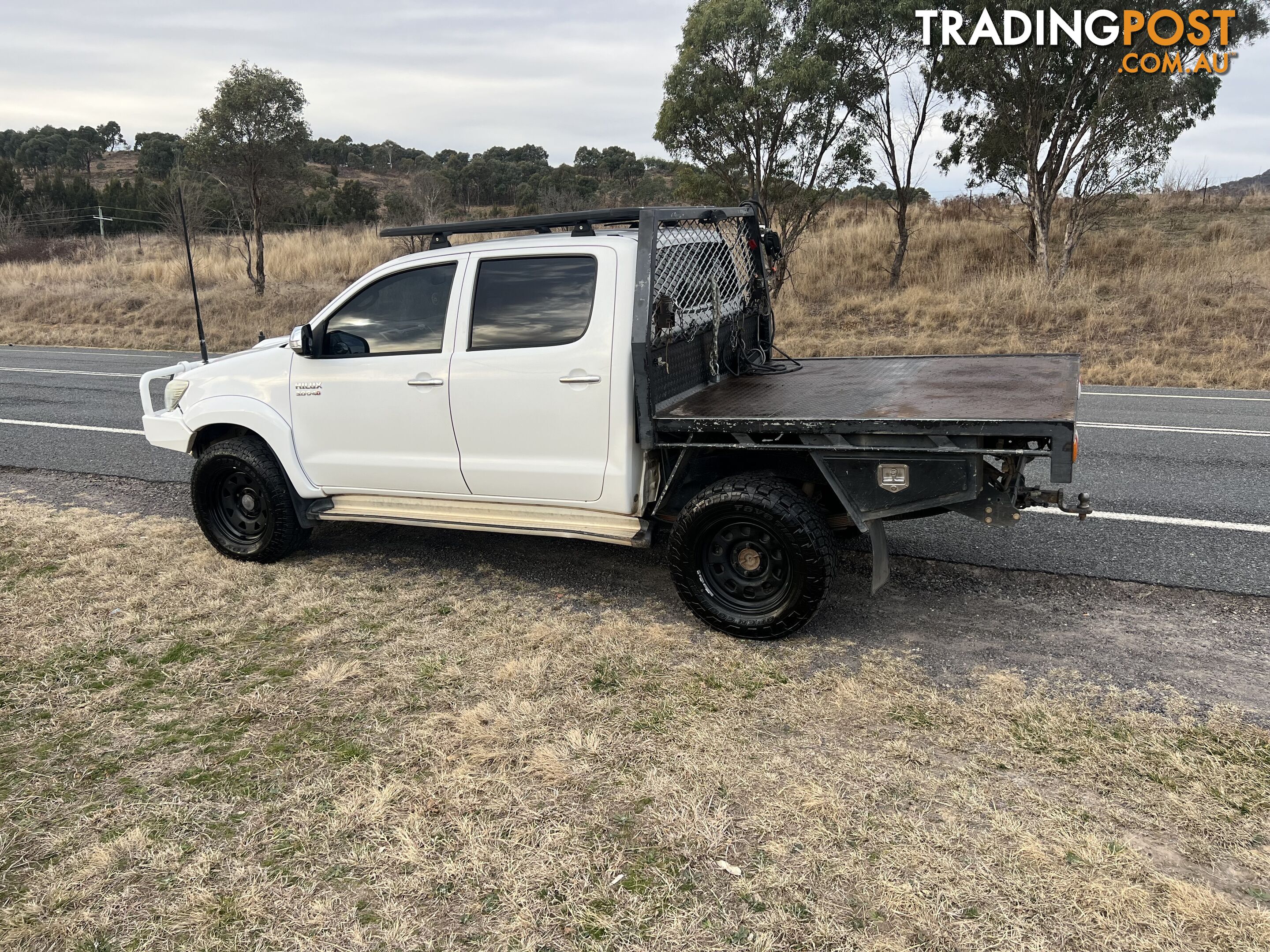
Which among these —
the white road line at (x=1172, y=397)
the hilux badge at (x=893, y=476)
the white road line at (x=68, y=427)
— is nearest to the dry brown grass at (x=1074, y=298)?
the white road line at (x=1172, y=397)

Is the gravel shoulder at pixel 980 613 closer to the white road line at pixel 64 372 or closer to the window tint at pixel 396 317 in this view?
the window tint at pixel 396 317

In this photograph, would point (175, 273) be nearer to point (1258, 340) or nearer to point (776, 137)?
point (776, 137)

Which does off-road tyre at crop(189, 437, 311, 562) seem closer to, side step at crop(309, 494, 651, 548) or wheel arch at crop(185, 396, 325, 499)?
wheel arch at crop(185, 396, 325, 499)

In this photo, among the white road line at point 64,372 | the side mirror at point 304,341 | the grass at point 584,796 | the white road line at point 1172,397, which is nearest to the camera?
the grass at point 584,796

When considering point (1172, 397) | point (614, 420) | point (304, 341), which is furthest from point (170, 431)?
point (1172, 397)

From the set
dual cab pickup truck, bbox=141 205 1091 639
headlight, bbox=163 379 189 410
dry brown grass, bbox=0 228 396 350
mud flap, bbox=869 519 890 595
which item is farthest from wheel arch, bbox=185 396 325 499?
dry brown grass, bbox=0 228 396 350

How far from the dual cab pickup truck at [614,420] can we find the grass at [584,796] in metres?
0.60

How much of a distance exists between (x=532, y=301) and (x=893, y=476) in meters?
2.00

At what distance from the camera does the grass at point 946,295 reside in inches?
566

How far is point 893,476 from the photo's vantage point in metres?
3.92

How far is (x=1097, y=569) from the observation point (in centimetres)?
500

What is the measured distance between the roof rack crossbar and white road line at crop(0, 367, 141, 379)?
10.8m

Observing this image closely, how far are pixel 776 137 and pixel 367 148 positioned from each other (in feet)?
216

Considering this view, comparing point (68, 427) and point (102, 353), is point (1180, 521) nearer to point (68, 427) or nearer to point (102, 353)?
point (68, 427)
